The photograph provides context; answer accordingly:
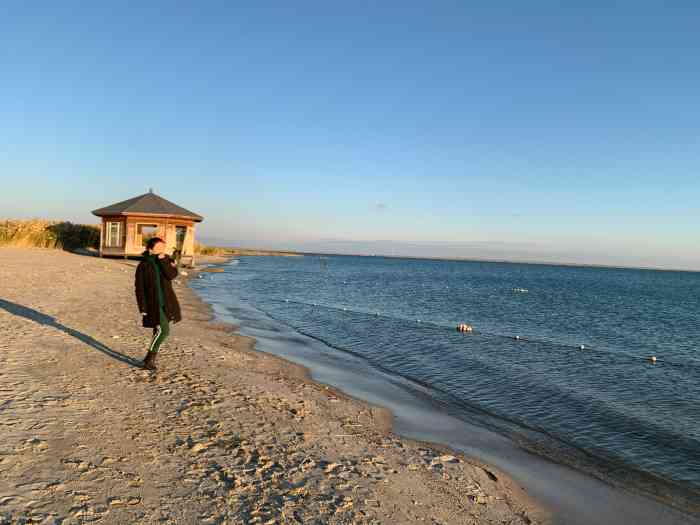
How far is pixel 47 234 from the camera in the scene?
38.7 m

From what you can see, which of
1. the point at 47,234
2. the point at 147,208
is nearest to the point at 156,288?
the point at 147,208

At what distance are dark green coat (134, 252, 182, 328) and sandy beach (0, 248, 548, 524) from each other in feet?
3.55

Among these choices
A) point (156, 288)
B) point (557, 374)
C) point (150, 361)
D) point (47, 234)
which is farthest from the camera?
point (47, 234)

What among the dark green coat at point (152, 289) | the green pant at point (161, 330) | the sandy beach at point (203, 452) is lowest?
the sandy beach at point (203, 452)

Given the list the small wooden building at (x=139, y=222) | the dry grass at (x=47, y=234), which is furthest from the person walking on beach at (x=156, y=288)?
the dry grass at (x=47, y=234)

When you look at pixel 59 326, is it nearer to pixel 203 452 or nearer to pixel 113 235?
pixel 203 452

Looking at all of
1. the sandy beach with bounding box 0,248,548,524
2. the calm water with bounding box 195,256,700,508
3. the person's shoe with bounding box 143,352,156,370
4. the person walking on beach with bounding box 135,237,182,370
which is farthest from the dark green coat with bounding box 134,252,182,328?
the calm water with bounding box 195,256,700,508

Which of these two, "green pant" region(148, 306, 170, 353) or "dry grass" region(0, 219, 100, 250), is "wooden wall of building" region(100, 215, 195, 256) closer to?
"dry grass" region(0, 219, 100, 250)

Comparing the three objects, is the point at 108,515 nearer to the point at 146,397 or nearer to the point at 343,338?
the point at 146,397

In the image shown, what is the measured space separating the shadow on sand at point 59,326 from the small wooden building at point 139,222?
66.0 ft

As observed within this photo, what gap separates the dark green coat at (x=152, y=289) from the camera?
7.72 m

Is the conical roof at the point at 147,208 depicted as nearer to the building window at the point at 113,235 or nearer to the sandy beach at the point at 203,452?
the building window at the point at 113,235

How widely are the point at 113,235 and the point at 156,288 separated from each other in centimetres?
3117

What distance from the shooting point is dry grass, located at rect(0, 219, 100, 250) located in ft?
121
